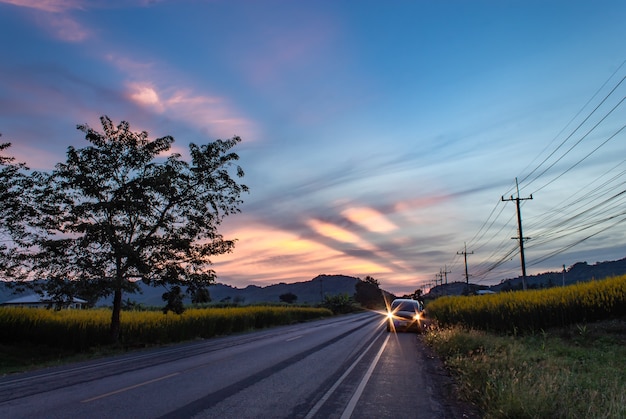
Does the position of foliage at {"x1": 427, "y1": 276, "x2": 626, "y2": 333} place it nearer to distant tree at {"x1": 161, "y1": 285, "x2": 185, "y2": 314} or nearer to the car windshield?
the car windshield

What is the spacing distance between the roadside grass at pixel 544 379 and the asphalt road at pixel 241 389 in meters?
0.65

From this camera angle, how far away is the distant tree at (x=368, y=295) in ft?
493

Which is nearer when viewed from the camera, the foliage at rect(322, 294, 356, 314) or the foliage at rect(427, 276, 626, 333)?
the foliage at rect(427, 276, 626, 333)

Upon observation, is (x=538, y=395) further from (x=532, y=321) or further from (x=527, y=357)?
(x=532, y=321)

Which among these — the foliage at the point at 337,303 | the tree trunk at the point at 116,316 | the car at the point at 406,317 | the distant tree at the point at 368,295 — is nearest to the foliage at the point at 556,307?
the car at the point at 406,317

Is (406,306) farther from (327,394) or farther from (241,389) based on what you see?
(241,389)

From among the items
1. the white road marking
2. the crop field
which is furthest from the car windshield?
the white road marking

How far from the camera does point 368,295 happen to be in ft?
503

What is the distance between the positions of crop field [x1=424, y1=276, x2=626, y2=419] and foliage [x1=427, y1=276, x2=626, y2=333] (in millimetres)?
38

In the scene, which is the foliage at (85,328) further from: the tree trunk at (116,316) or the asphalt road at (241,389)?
the asphalt road at (241,389)

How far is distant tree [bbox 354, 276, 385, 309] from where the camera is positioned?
150250mm

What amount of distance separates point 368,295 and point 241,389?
14848cm

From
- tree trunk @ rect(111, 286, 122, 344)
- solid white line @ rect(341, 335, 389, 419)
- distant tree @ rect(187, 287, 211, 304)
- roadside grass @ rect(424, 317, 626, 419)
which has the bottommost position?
solid white line @ rect(341, 335, 389, 419)

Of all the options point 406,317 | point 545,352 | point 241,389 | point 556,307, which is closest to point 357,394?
point 241,389
